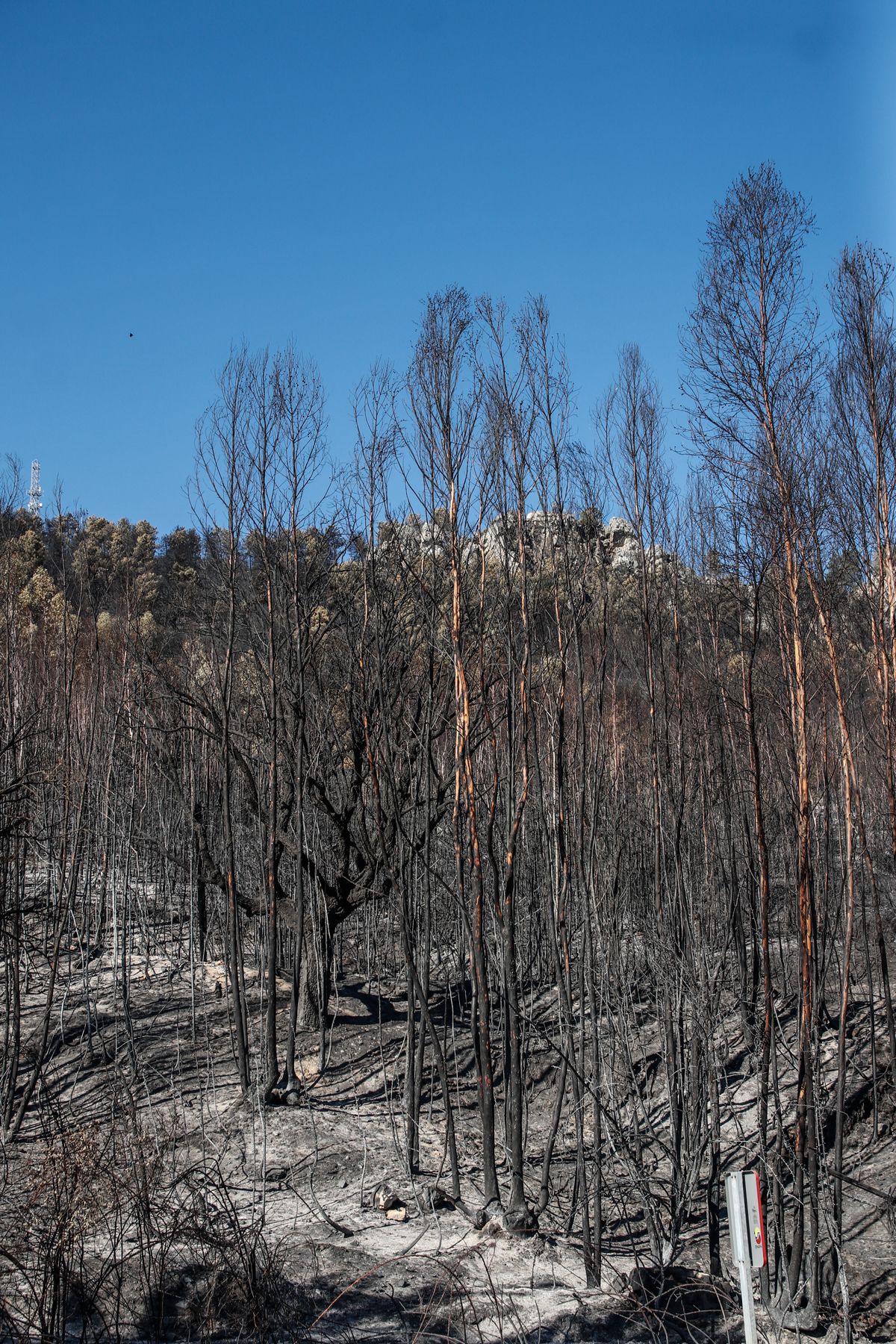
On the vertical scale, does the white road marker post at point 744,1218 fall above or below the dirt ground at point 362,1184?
above

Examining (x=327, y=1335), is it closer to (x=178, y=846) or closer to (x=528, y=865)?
(x=528, y=865)

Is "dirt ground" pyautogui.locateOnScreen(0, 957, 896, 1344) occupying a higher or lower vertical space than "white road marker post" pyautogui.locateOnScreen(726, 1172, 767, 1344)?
lower

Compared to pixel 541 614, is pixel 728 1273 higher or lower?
lower

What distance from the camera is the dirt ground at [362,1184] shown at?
641 centimetres

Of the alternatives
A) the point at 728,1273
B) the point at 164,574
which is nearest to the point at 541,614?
the point at 728,1273

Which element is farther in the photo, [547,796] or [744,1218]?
[547,796]

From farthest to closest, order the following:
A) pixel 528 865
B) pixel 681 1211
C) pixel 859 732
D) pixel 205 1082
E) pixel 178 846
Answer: pixel 178 846 < pixel 528 865 < pixel 859 732 < pixel 205 1082 < pixel 681 1211

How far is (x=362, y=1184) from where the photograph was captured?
8.34 meters

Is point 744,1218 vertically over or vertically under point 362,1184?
over

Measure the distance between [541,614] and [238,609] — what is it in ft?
12.3

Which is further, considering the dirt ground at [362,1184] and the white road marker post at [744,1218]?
the dirt ground at [362,1184]

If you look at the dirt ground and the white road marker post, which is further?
the dirt ground

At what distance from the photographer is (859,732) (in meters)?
11.6

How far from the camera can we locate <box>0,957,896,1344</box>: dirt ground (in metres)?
6.41
